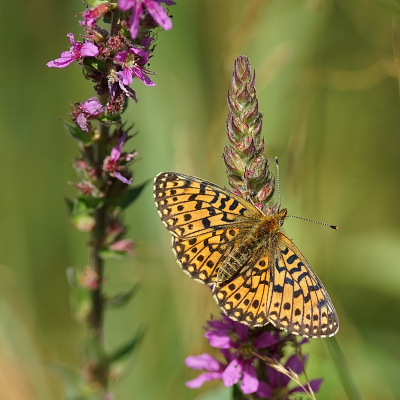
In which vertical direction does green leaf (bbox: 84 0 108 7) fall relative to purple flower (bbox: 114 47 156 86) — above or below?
above

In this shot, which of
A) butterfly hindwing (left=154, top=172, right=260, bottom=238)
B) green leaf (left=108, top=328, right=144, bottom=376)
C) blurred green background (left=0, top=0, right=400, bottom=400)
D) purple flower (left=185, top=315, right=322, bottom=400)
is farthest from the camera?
blurred green background (left=0, top=0, right=400, bottom=400)

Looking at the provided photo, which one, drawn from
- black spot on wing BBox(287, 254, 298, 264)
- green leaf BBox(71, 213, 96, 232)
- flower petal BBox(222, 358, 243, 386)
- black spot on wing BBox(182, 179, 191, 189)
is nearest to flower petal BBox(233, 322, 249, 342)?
flower petal BBox(222, 358, 243, 386)

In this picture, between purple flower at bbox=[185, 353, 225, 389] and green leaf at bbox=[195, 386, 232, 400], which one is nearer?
purple flower at bbox=[185, 353, 225, 389]

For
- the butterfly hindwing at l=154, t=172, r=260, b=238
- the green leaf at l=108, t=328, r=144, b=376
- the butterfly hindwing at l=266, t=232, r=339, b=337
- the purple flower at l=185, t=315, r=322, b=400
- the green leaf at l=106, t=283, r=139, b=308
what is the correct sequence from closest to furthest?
the butterfly hindwing at l=266, t=232, r=339, b=337 < the purple flower at l=185, t=315, r=322, b=400 < the butterfly hindwing at l=154, t=172, r=260, b=238 < the green leaf at l=106, t=283, r=139, b=308 < the green leaf at l=108, t=328, r=144, b=376

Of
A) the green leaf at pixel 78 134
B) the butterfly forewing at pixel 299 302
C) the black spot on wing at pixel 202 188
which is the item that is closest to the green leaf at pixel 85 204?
the green leaf at pixel 78 134

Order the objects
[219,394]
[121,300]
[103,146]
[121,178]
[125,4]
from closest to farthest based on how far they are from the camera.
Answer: [125,4]
[121,178]
[103,146]
[121,300]
[219,394]

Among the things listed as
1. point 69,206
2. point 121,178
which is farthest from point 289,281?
point 69,206

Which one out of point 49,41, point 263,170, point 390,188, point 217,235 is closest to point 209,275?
point 217,235

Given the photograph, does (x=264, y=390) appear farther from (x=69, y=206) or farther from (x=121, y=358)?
(x=69, y=206)

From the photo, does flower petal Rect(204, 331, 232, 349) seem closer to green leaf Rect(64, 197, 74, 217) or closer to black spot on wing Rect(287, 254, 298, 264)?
black spot on wing Rect(287, 254, 298, 264)
